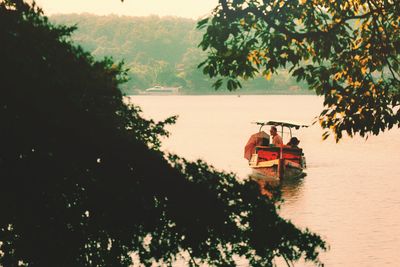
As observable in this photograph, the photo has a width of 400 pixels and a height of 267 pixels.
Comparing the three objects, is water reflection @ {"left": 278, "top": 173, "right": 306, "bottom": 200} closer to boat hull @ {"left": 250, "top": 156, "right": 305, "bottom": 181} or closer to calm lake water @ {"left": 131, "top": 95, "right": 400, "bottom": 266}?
calm lake water @ {"left": 131, "top": 95, "right": 400, "bottom": 266}

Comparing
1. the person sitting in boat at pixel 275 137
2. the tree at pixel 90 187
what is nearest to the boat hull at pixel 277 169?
the person sitting in boat at pixel 275 137

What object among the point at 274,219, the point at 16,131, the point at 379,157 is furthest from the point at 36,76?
the point at 379,157

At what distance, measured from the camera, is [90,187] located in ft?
16.9

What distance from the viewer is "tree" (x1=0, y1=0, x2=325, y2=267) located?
16.7ft

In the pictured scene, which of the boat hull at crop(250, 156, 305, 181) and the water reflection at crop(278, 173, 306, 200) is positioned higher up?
the boat hull at crop(250, 156, 305, 181)

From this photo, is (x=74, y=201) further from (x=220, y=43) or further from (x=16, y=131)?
(x=220, y=43)

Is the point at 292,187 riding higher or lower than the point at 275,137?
lower

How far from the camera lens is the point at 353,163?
5819cm

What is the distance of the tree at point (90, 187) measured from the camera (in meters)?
5.09

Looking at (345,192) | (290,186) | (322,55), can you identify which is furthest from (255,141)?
(322,55)

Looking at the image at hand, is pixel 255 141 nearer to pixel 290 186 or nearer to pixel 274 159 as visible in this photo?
pixel 274 159

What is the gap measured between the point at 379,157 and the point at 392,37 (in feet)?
169

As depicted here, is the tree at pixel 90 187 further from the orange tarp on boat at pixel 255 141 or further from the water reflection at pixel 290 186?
the orange tarp on boat at pixel 255 141

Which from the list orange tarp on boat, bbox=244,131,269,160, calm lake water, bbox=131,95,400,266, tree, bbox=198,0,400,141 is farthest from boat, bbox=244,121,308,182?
tree, bbox=198,0,400,141
